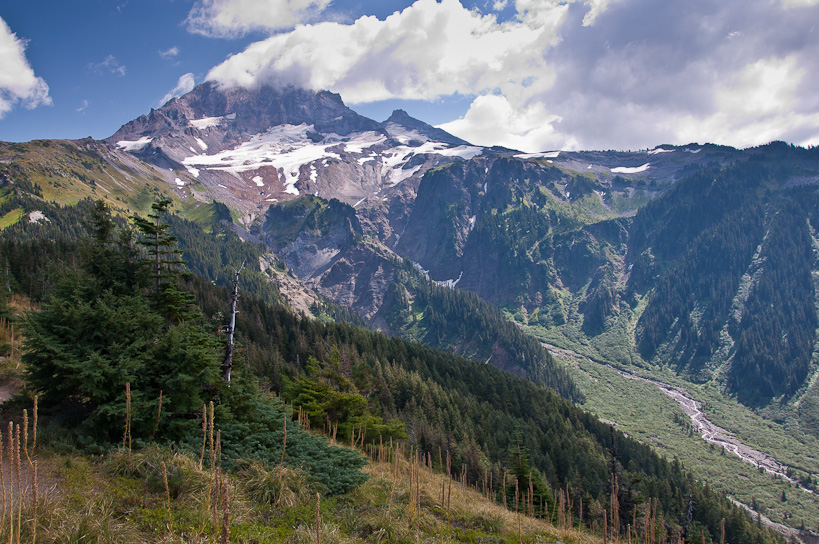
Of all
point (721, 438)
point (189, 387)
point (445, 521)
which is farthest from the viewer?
point (721, 438)

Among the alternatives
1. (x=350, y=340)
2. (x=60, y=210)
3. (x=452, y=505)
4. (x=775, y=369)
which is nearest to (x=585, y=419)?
(x=350, y=340)

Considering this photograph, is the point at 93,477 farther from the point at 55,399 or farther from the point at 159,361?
the point at 55,399

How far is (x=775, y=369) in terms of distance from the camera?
186500 millimetres

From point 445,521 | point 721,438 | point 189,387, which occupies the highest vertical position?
point 189,387

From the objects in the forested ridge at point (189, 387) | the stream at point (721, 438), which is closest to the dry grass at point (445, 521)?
the forested ridge at point (189, 387)

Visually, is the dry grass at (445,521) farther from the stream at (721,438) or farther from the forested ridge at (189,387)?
the stream at (721,438)

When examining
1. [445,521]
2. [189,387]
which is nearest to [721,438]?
[445,521]

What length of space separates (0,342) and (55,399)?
57.9 feet

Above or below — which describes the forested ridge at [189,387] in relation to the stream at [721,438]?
above

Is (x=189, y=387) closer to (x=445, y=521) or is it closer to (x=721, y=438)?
(x=445, y=521)

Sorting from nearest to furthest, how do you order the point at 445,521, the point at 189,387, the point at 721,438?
the point at 445,521 < the point at 189,387 < the point at 721,438

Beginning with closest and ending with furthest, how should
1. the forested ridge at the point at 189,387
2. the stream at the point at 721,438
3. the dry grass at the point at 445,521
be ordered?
the dry grass at the point at 445,521, the forested ridge at the point at 189,387, the stream at the point at 721,438

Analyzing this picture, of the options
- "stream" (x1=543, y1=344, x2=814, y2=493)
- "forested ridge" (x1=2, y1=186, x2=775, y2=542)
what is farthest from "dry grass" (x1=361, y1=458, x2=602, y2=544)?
"stream" (x1=543, y1=344, x2=814, y2=493)

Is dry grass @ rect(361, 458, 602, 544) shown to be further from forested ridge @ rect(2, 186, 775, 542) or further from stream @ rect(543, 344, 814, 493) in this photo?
stream @ rect(543, 344, 814, 493)
